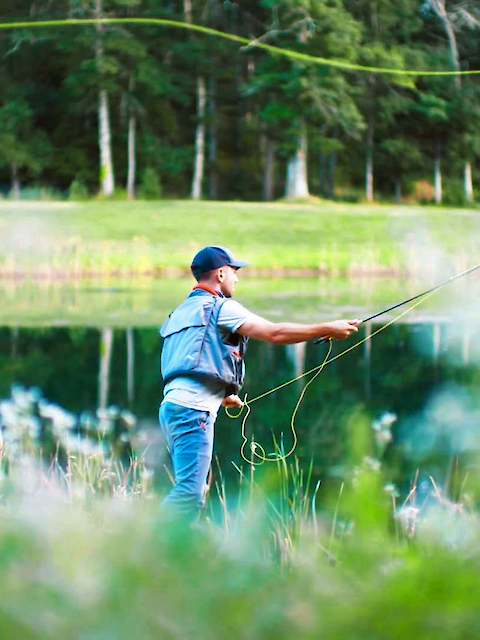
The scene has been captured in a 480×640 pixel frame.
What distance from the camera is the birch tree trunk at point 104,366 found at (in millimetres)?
11039

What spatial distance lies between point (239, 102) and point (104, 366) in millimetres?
28784

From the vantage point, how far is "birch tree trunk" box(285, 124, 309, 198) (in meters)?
35.2

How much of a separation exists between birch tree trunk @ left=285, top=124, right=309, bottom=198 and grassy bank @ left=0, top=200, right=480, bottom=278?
2.20m

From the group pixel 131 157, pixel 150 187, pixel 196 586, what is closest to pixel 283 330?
pixel 196 586

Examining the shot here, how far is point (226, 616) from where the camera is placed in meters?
1.36

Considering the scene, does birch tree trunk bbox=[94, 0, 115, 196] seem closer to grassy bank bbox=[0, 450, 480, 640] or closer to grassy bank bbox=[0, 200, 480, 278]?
grassy bank bbox=[0, 200, 480, 278]

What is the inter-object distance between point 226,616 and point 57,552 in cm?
24

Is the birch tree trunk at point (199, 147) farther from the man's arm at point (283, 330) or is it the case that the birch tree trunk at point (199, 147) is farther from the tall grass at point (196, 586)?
the tall grass at point (196, 586)

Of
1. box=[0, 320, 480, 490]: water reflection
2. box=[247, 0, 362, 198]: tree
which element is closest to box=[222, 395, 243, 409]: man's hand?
box=[0, 320, 480, 490]: water reflection

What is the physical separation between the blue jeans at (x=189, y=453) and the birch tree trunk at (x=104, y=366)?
20.8 feet

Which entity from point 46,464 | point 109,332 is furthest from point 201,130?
point 46,464

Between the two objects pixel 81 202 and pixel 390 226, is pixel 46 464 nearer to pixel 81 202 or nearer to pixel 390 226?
pixel 390 226

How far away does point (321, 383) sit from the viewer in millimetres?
12242

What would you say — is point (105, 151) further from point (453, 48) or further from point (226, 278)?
point (226, 278)
